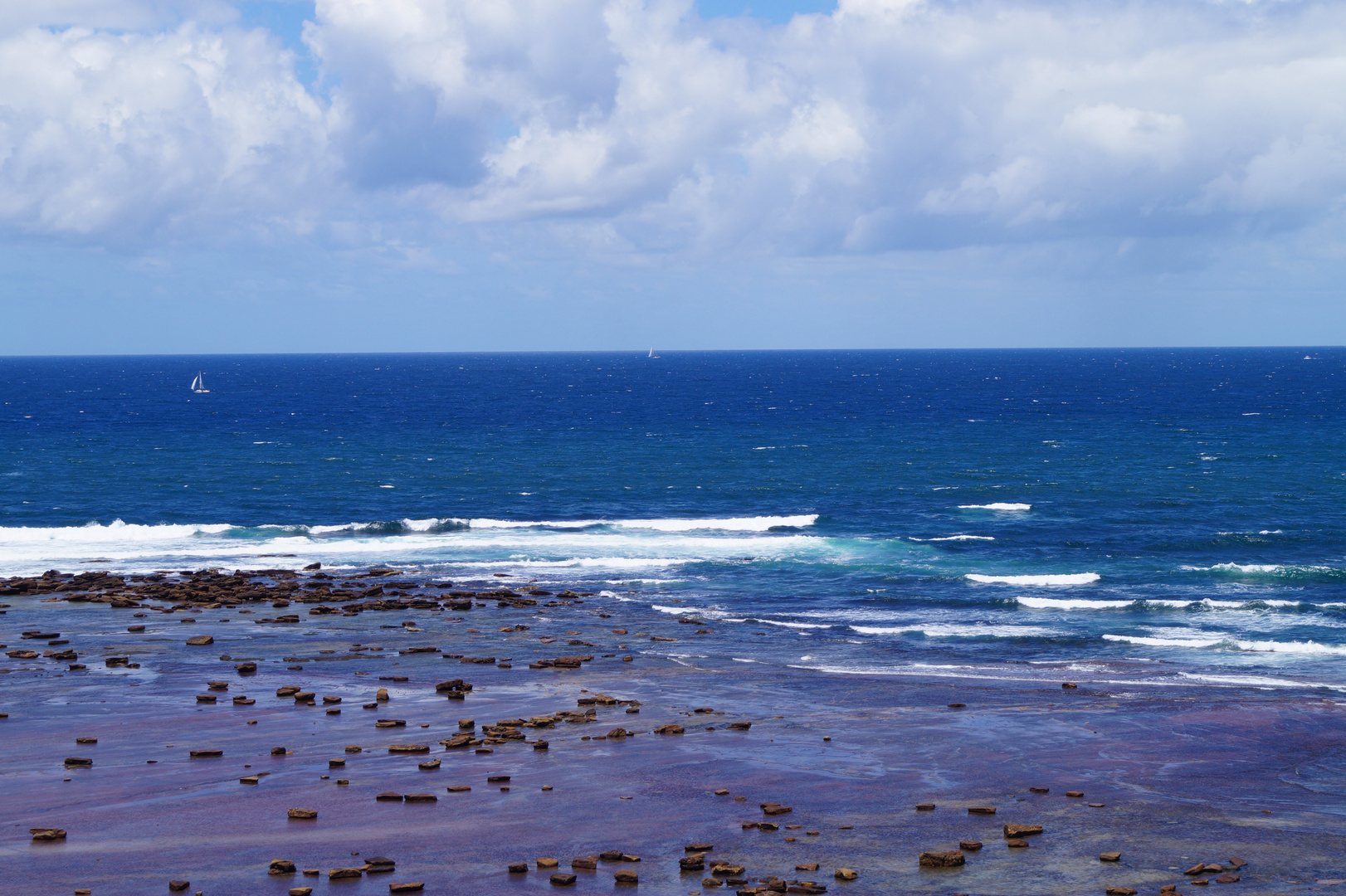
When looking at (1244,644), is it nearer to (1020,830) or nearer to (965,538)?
(965,538)

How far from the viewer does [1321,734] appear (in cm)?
3145

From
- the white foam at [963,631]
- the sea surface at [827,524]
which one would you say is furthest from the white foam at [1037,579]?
the white foam at [963,631]

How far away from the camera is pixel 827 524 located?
231 feet

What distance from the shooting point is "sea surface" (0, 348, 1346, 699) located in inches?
1750

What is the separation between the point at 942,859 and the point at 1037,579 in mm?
35001

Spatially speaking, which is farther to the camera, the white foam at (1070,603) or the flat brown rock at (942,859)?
the white foam at (1070,603)

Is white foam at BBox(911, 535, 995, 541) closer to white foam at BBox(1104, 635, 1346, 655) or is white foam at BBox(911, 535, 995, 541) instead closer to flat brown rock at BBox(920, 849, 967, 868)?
white foam at BBox(1104, 635, 1346, 655)

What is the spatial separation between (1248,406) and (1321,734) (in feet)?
465

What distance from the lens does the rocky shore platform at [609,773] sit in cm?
2184

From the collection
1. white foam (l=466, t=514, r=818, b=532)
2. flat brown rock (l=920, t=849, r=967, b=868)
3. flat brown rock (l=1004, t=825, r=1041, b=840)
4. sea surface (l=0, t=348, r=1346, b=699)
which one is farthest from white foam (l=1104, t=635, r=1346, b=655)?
white foam (l=466, t=514, r=818, b=532)

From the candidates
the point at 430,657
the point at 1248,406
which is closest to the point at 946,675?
the point at 430,657

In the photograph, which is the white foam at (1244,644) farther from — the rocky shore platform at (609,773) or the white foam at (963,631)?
the rocky shore platform at (609,773)

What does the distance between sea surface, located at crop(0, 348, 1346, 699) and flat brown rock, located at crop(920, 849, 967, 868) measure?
16870 millimetres

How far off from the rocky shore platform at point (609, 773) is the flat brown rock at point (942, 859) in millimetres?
56
